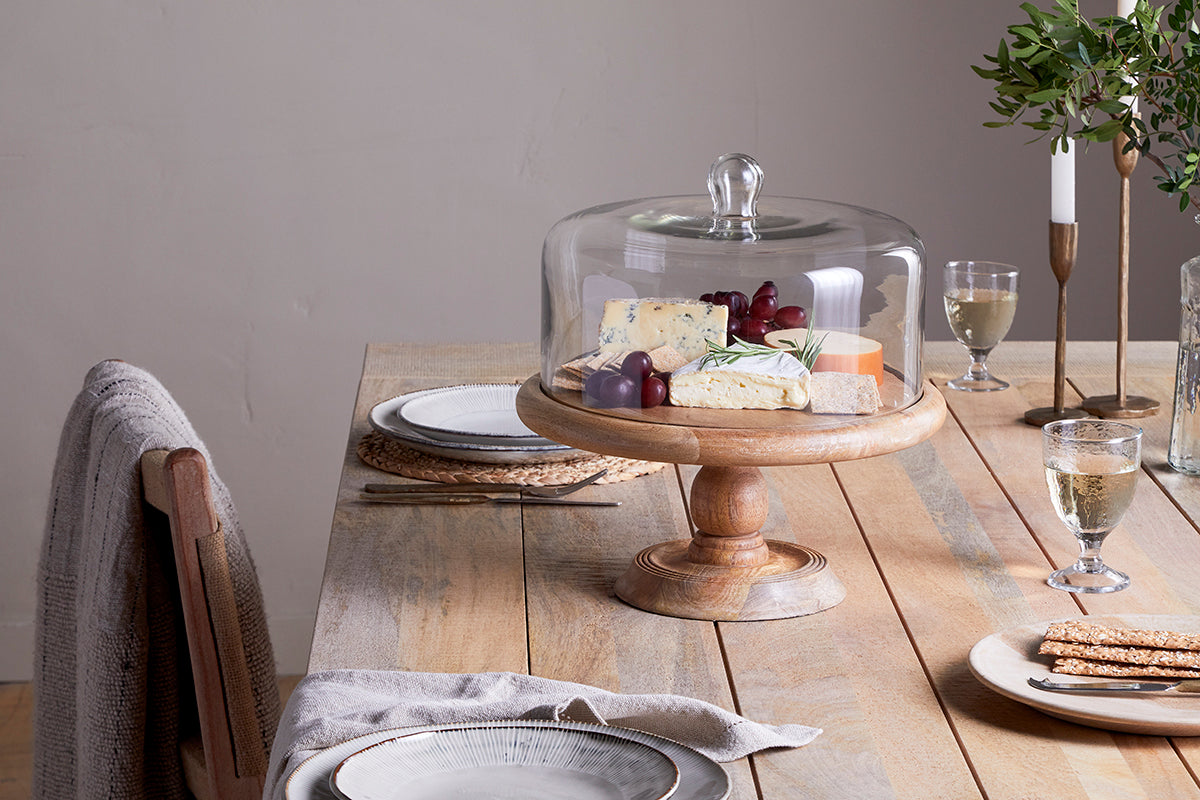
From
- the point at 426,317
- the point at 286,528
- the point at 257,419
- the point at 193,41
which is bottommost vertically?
the point at 286,528

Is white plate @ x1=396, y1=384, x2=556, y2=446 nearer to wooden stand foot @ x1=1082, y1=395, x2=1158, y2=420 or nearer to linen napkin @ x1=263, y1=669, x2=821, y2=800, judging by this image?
linen napkin @ x1=263, y1=669, x2=821, y2=800

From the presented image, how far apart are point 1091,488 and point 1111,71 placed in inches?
18.5

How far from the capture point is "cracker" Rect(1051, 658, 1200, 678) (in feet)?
3.21

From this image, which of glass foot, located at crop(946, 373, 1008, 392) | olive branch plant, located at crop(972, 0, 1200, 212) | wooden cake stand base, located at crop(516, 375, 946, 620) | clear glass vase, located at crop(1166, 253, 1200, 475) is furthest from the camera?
glass foot, located at crop(946, 373, 1008, 392)

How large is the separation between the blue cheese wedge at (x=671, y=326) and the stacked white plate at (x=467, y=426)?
28 centimetres

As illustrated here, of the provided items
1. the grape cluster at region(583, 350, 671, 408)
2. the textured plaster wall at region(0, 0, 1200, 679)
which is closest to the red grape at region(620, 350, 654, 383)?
the grape cluster at region(583, 350, 671, 408)

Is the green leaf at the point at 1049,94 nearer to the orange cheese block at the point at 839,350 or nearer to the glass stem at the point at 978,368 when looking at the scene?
the orange cheese block at the point at 839,350

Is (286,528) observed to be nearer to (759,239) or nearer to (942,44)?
(942,44)

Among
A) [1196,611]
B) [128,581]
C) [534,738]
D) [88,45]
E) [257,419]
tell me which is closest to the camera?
[534,738]

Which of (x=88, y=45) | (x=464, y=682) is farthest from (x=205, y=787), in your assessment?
(x=88, y=45)

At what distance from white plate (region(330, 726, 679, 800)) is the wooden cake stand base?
0.28 metres

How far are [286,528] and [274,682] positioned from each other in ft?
6.15

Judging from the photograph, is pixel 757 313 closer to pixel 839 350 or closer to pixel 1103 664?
pixel 839 350

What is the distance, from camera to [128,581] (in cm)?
127
